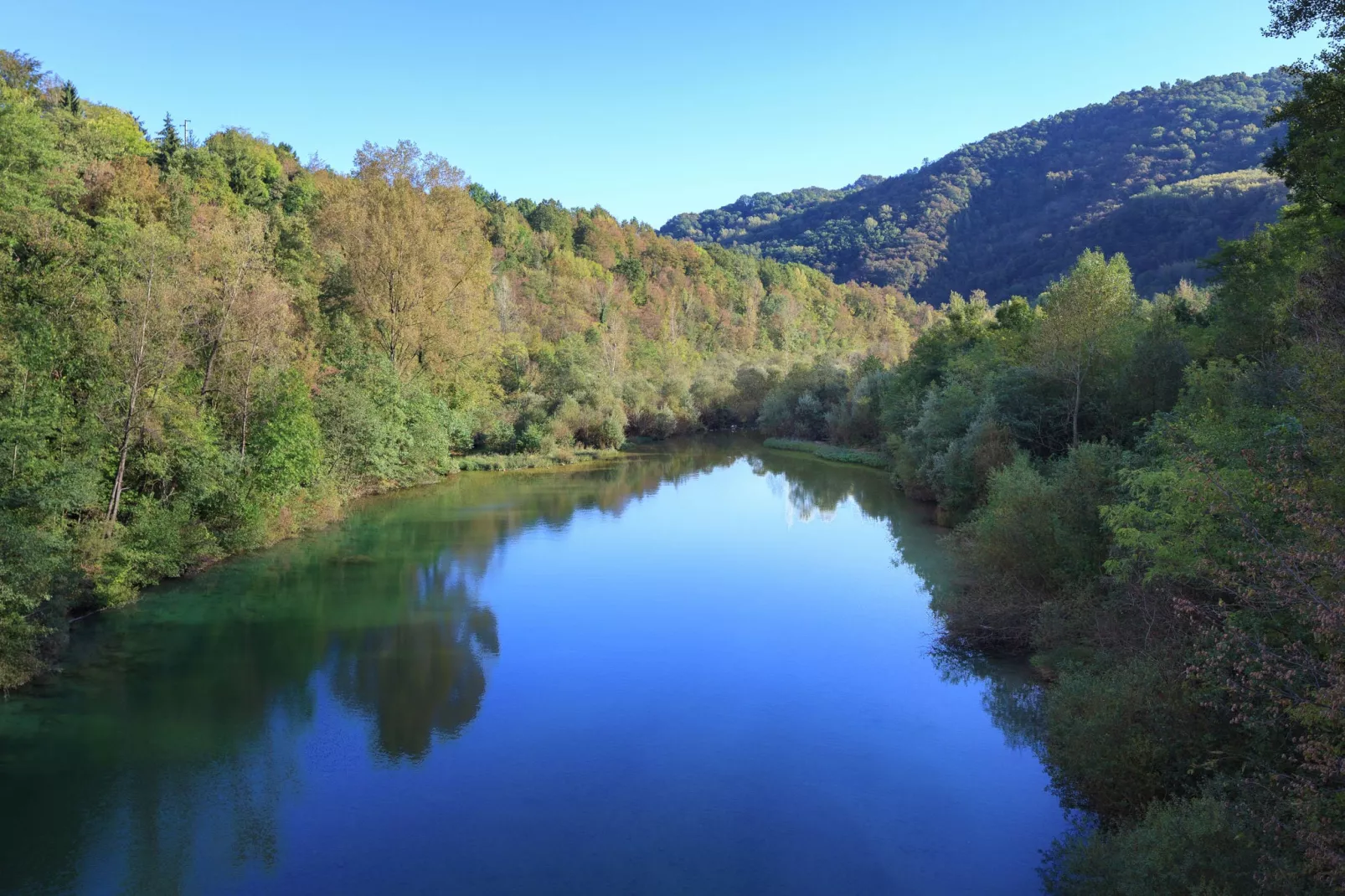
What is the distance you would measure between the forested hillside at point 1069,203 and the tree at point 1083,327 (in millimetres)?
44970

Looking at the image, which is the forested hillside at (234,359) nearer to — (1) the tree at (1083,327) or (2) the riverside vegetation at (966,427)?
(2) the riverside vegetation at (966,427)

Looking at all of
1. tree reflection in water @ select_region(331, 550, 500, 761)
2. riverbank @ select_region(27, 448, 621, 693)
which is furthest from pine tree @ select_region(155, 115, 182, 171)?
tree reflection in water @ select_region(331, 550, 500, 761)

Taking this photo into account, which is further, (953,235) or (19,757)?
(953,235)

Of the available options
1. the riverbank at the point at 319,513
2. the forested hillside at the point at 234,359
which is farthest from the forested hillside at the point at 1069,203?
the riverbank at the point at 319,513

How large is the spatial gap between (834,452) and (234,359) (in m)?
35.1

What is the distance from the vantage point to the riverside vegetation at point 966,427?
764 centimetres

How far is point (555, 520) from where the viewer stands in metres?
29.4

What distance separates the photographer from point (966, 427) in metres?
29.0

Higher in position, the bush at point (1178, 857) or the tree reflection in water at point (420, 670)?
the bush at point (1178, 857)

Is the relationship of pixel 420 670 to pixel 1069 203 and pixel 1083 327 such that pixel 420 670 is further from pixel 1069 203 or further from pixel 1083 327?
pixel 1069 203

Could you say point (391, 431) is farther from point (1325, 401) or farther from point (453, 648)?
point (1325, 401)

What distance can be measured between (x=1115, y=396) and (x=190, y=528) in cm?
2544

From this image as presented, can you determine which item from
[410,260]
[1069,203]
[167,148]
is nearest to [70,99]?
[167,148]

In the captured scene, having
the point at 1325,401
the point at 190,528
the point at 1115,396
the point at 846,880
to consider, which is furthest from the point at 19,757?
the point at 1115,396
